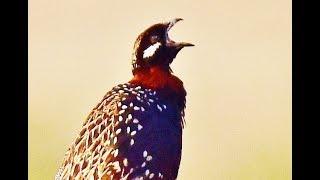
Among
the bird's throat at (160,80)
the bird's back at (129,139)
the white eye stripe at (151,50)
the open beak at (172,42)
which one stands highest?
the open beak at (172,42)

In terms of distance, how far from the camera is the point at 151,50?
1881mm

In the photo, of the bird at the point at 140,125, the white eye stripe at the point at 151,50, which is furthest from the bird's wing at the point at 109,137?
the white eye stripe at the point at 151,50

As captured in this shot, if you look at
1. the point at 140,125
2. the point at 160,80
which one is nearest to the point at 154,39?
the point at 160,80

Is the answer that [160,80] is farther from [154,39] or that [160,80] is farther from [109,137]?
[109,137]

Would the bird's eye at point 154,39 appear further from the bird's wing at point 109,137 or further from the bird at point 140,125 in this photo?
the bird's wing at point 109,137

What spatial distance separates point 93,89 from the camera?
190 centimetres

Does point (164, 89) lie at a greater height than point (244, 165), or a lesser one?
greater

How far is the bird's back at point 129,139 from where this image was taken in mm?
1816

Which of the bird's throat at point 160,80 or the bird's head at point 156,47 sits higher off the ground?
the bird's head at point 156,47

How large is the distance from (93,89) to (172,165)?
0.34 metres

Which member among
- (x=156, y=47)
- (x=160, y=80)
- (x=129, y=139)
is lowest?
(x=129, y=139)

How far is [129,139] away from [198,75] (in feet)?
0.95
